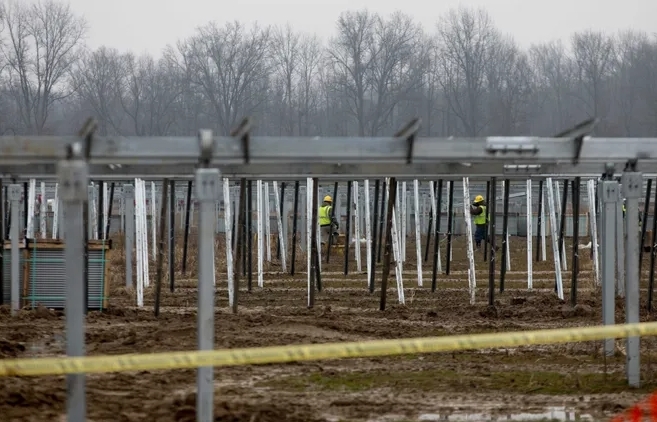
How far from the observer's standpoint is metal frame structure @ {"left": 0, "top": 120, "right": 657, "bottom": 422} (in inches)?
257

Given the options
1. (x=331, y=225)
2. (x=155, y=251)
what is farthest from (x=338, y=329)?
(x=331, y=225)

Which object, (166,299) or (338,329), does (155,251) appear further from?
(338,329)

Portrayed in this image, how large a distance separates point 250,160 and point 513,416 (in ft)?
9.53

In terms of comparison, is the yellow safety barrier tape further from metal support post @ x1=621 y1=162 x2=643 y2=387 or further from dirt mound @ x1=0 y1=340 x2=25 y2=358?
dirt mound @ x1=0 y1=340 x2=25 y2=358

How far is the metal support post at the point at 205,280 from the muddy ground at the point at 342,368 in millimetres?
639

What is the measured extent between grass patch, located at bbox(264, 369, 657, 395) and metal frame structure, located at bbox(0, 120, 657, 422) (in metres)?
0.44

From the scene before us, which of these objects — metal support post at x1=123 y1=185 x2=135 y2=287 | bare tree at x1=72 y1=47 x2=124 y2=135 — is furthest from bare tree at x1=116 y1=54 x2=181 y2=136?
metal support post at x1=123 y1=185 x2=135 y2=287

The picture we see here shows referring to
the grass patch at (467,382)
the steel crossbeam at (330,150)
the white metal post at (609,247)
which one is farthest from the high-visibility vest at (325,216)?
the steel crossbeam at (330,150)

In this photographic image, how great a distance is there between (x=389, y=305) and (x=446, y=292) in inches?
97.3

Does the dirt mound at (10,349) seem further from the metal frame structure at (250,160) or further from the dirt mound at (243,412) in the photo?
the dirt mound at (243,412)

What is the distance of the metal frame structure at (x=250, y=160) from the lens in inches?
257

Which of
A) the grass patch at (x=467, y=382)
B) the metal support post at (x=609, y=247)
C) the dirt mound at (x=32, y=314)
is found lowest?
the grass patch at (x=467, y=382)

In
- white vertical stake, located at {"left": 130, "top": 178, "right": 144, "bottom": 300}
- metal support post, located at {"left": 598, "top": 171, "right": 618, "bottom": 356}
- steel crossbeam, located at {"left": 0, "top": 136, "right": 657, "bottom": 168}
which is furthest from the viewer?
white vertical stake, located at {"left": 130, "top": 178, "right": 144, "bottom": 300}

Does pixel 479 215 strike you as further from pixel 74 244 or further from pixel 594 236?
pixel 74 244
